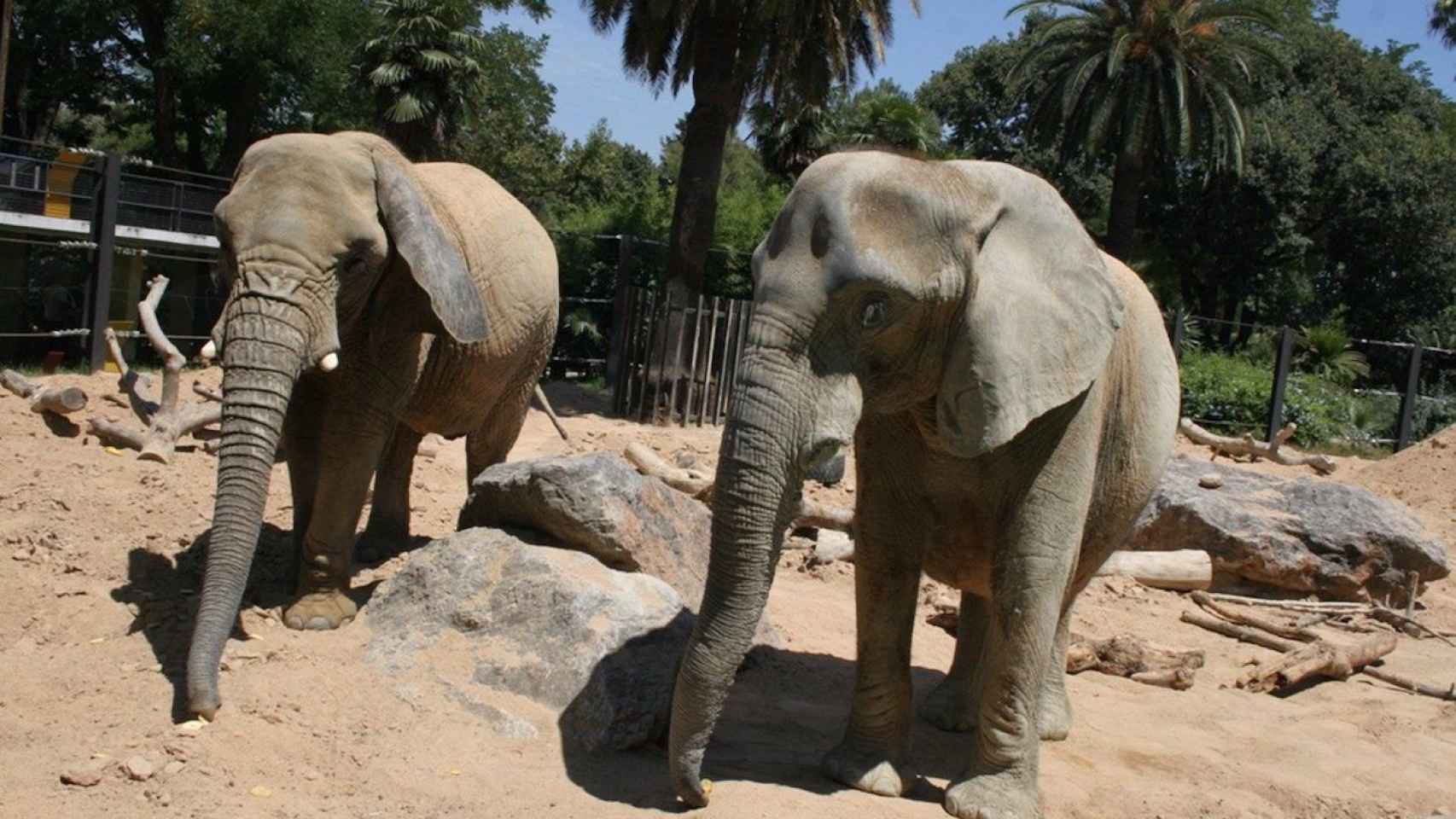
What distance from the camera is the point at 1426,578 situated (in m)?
10.9

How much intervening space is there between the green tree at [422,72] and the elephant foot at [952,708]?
66.1 feet

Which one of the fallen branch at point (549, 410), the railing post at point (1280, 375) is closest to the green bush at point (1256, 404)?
the railing post at point (1280, 375)

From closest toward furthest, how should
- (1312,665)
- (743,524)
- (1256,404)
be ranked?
(743,524)
(1312,665)
(1256,404)

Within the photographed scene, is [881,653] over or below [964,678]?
over

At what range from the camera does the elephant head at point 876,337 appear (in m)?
3.98

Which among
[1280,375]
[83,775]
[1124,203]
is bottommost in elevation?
[83,775]

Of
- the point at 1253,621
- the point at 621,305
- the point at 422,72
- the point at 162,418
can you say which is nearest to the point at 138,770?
the point at 162,418

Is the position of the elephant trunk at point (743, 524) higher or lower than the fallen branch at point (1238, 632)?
higher

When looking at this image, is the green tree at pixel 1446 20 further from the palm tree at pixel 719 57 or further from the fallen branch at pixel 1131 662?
the fallen branch at pixel 1131 662

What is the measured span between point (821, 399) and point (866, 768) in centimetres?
165

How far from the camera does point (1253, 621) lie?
31.8ft

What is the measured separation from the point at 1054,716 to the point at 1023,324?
2463 mm

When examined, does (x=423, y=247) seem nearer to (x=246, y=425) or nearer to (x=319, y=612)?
(x=246, y=425)

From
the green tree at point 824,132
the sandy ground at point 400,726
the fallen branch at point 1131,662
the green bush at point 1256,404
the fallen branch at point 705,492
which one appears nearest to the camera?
the sandy ground at point 400,726
